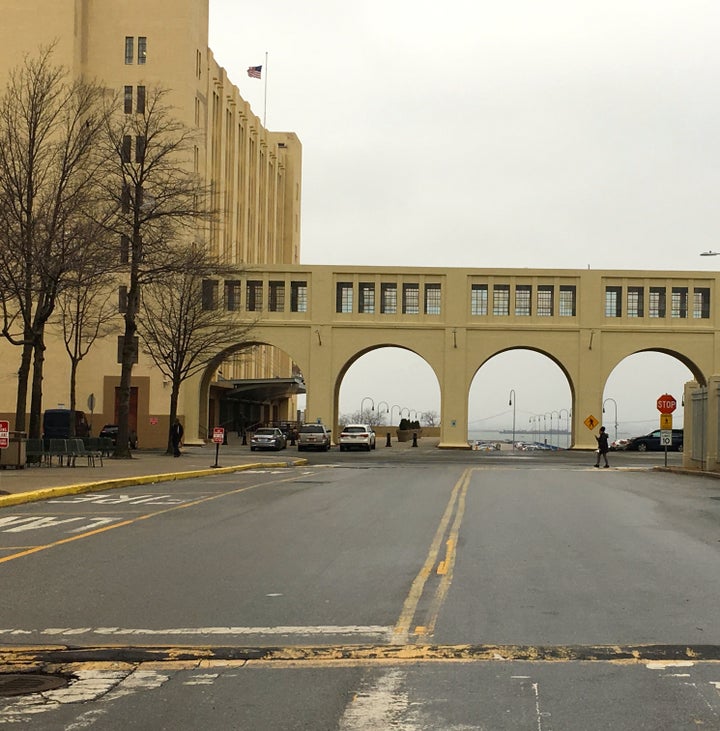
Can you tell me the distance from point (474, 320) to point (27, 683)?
64591mm

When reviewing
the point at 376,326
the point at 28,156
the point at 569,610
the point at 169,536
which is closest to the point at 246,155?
the point at 376,326

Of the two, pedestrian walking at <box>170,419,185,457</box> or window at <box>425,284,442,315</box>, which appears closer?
pedestrian walking at <box>170,419,185,457</box>

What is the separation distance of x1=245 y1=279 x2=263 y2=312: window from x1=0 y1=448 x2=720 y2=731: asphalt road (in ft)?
172

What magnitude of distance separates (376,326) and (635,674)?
63465 mm

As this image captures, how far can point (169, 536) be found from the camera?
1507 centimetres

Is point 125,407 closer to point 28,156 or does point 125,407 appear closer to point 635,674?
point 28,156

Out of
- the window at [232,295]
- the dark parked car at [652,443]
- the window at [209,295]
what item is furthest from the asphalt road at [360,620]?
the dark parked car at [652,443]

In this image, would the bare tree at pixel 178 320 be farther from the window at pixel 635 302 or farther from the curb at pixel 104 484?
the window at pixel 635 302

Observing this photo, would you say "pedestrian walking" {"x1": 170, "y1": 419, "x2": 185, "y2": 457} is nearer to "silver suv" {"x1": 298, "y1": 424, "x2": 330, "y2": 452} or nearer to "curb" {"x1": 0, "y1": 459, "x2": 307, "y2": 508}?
"curb" {"x1": 0, "y1": 459, "x2": 307, "y2": 508}

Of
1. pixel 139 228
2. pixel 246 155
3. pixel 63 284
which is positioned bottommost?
pixel 63 284

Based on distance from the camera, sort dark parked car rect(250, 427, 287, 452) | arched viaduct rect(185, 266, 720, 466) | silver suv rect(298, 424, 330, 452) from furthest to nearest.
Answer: arched viaduct rect(185, 266, 720, 466)
silver suv rect(298, 424, 330, 452)
dark parked car rect(250, 427, 287, 452)

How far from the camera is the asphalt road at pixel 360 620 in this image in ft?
21.2

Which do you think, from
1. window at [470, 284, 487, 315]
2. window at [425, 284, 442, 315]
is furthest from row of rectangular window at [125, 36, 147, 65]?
window at [470, 284, 487, 315]

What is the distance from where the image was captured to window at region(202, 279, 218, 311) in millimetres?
57328
